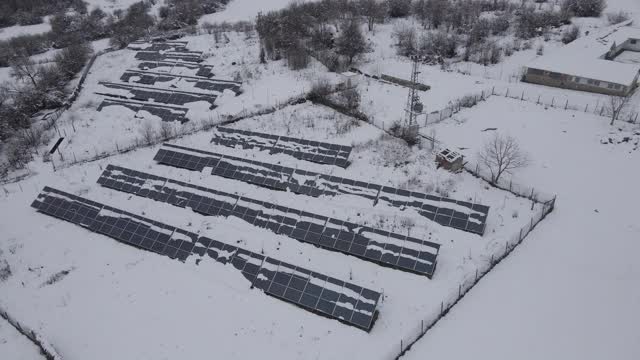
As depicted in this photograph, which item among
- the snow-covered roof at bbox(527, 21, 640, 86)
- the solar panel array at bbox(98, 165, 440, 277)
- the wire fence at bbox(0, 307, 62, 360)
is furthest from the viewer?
the snow-covered roof at bbox(527, 21, 640, 86)

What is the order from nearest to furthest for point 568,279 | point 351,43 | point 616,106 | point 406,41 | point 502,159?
point 568,279
point 502,159
point 616,106
point 351,43
point 406,41

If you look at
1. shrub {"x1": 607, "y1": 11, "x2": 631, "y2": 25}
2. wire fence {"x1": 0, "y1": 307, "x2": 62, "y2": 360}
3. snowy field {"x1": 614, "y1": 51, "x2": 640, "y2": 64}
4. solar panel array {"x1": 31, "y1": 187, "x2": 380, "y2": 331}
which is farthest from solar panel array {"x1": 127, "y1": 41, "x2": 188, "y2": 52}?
shrub {"x1": 607, "y1": 11, "x2": 631, "y2": 25}

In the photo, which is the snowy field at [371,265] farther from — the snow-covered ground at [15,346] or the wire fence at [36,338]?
the wire fence at [36,338]

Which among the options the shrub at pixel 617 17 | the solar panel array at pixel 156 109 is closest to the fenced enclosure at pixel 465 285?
the solar panel array at pixel 156 109

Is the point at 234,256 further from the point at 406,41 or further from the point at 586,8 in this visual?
the point at 586,8

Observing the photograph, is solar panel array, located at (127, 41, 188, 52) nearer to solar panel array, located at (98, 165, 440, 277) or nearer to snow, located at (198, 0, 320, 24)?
snow, located at (198, 0, 320, 24)

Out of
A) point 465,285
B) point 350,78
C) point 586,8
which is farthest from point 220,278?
point 586,8

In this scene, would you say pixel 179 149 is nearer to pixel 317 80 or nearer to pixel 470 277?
pixel 317 80
